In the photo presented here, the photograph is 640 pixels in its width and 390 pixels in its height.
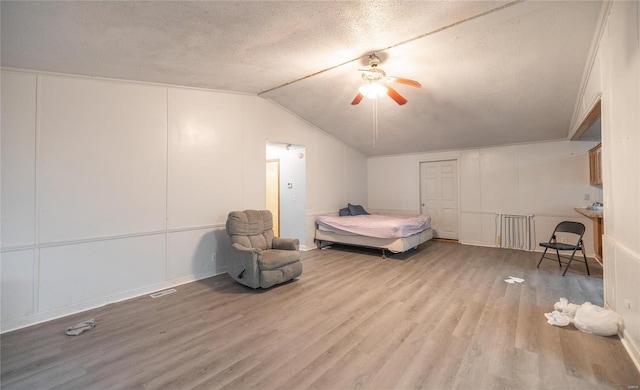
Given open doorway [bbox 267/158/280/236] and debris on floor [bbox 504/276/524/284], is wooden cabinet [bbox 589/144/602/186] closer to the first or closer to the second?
debris on floor [bbox 504/276/524/284]

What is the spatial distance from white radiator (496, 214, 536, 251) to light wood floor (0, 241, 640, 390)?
1909 mm

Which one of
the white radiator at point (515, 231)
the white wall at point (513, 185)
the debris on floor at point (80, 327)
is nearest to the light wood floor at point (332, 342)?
the debris on floor at point (80, 327)

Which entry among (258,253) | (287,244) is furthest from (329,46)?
(287,244)

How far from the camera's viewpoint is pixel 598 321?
2346 mm

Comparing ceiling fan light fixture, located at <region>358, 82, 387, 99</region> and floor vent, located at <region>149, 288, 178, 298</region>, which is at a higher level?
ceiling fan light fixture, located at <region>358, 82, 387, 99</region>

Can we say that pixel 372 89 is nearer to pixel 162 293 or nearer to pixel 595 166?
pixel 162 293

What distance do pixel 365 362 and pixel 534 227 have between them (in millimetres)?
5342

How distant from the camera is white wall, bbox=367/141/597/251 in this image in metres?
5.18

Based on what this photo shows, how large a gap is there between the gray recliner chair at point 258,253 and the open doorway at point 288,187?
5.19ft

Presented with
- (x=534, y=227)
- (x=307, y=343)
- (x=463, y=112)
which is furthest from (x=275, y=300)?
(x=534, y=227)

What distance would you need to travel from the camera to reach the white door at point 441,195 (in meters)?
6.53

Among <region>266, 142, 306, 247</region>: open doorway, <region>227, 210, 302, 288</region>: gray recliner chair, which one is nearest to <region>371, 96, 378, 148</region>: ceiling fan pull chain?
<region>266, 142, 306, 247</region>: open doorway

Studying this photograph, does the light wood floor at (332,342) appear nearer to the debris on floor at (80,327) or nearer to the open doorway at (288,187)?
the debris on floor at (80,327)

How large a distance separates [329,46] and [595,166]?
4878 millimetres
